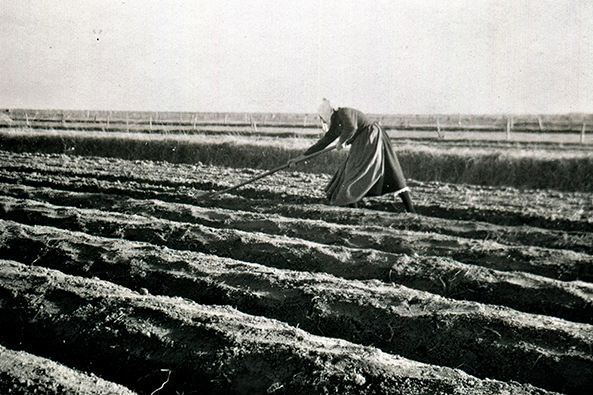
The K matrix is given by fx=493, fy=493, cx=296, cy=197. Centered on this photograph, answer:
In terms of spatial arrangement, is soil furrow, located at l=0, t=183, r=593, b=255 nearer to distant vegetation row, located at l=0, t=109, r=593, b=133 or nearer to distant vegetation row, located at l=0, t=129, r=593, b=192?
distant vegetation row, located at l=0, t=129, r=593, b=192

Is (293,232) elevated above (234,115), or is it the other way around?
(234,115)

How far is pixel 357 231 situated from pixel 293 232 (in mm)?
592

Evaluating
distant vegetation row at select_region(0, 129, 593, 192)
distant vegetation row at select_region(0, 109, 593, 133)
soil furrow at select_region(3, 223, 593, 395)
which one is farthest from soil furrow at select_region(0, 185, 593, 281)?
distant vegetation row at select_region(0, 109, 593, 133)

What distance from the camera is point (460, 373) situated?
210cm

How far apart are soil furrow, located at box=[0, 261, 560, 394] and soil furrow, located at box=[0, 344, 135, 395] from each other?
0.14 m

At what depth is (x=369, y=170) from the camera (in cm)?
527

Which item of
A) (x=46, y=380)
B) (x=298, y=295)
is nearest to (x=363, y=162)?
(x=298, y=295)

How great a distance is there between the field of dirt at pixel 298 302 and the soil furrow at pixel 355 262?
1 cm

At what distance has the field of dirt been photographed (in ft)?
7.05

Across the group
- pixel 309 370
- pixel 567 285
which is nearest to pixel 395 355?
pixel 309 370

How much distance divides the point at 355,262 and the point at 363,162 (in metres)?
1.96

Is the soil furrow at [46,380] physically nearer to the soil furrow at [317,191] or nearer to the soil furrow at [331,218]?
the soil furrow at [331,218]

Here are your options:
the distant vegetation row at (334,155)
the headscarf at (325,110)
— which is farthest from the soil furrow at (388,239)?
the distant vegetation row at (334,155)

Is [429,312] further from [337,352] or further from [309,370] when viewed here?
[309,370]
